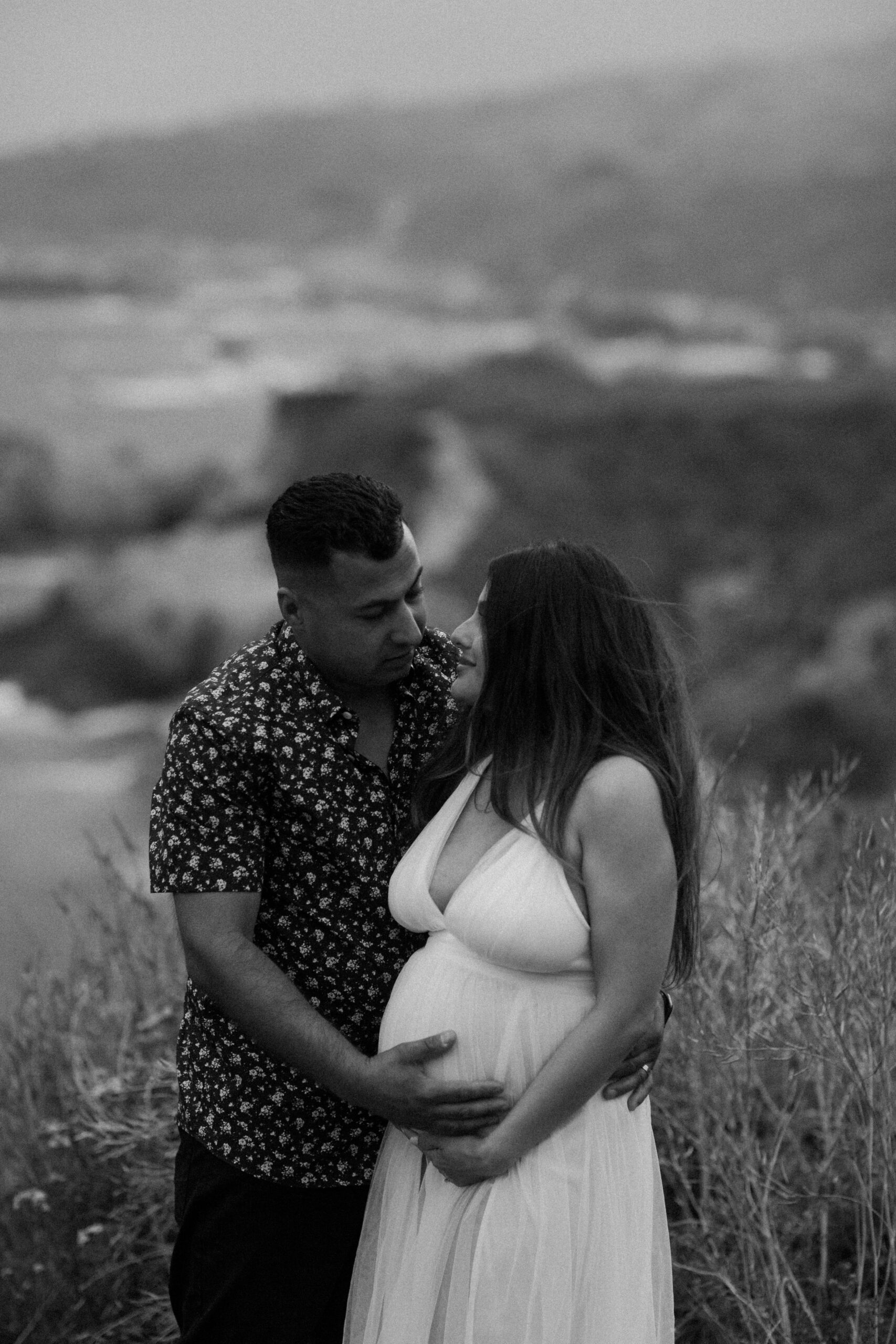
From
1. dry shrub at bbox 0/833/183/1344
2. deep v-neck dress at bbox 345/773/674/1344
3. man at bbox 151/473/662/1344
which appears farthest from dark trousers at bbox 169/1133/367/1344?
dry shrub at bbox 0/833/183/1344

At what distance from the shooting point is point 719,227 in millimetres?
7574

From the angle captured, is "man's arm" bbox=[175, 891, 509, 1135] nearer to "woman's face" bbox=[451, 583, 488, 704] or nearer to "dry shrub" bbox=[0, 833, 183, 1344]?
"woman's face" bbox=[451, 583, 488, 704]

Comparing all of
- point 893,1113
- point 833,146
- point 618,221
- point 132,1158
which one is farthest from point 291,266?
point 893,1113

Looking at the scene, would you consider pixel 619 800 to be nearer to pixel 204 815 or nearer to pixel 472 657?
pixel 472 657

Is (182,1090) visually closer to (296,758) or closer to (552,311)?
(296,758)

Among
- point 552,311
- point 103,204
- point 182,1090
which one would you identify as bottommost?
point 182,1090

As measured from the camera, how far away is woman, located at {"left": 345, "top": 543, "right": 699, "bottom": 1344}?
1.56 metres

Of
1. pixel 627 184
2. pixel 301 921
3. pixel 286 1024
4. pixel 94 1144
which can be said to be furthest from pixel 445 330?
pixel 286 1024

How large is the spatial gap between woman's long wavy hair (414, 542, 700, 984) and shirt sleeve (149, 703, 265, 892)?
293mm

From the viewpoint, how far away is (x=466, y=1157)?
1.60 meters

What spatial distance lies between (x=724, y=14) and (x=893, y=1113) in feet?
22.3

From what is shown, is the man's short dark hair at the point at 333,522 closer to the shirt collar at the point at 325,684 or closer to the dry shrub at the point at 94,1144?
the shirt collar at the point at 325,684

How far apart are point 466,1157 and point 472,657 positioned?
1.84 ft

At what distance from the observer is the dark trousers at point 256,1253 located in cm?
177
